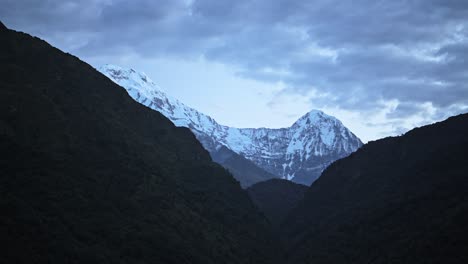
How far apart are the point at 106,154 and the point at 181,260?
5959 centimetres

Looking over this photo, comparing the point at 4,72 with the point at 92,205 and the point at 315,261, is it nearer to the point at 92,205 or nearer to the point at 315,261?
the point at 92,205

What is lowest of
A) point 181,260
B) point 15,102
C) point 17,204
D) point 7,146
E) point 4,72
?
point 181,260

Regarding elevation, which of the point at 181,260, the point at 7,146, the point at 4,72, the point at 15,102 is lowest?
the point at 181,260

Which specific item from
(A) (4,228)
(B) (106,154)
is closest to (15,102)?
(B) (106,154)

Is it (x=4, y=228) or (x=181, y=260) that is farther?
(x=181, y=260)

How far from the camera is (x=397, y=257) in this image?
163 metres

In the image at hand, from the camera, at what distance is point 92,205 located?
15912 cm

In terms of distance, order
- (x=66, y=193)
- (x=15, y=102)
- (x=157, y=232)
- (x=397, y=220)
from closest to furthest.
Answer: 1. (x=66, y=193)
2. (x=157, y=232)
3. (x=15, y=102)
4. (x=397, y=220)

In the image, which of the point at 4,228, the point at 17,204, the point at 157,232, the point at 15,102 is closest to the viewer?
the point at 4,228

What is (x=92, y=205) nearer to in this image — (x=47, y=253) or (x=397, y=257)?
(x=47, y=253)

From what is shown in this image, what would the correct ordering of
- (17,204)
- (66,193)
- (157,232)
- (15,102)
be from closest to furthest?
1. (17,204)
2. (66,193)
3. (157,232)
4. (15,102)

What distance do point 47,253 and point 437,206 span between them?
125 metres

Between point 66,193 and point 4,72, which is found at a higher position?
point 4,72

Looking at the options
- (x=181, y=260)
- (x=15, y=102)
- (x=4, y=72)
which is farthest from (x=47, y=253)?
(x=4, y=72)
